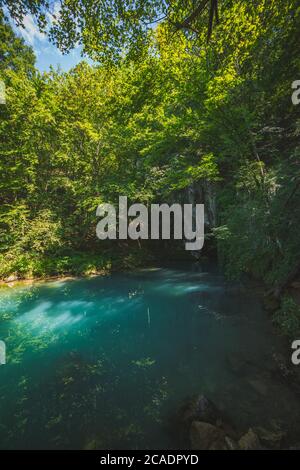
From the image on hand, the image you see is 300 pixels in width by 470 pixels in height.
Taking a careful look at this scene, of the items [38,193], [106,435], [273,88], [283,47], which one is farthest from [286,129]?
[38,193]

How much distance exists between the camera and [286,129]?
9.90 m

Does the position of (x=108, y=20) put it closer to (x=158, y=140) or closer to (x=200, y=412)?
(x=200, y=412)

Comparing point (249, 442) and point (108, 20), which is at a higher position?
point (108, 20)

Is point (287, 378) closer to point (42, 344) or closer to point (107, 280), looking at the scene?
point (42, 344)

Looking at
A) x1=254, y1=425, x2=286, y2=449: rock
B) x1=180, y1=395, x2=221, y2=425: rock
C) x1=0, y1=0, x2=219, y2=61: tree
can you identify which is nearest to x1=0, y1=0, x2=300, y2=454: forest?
x1=0, y1=0, x2=219, y2=61: tree

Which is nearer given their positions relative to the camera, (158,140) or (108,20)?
(108,20)

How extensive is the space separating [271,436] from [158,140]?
1473 cm

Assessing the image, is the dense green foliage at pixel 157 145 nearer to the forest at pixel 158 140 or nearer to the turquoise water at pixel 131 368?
the forest at pixel 158 140

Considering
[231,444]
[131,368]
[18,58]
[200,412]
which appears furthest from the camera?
[18,58]

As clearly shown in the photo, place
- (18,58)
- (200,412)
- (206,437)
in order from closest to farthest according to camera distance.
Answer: (206,437)
(200,412)
(18,58)

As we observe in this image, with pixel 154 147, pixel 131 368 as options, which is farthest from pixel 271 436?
pixel 154 147

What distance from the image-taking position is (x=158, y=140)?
15398 mm

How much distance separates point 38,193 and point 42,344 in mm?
12767

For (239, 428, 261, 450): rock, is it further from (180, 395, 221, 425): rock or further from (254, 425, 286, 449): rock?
(180, 395, 221, 425): rock
